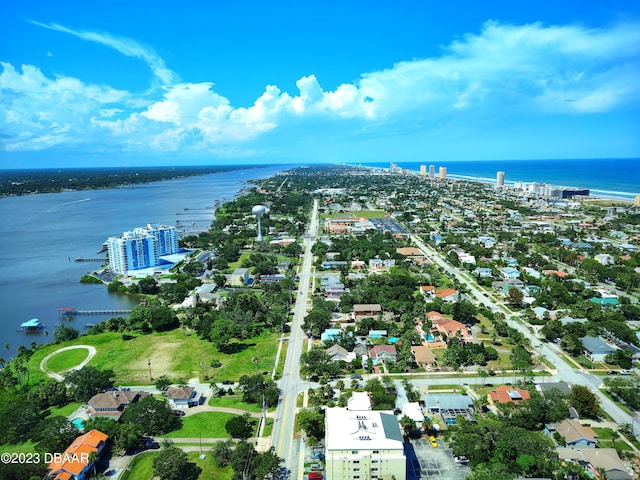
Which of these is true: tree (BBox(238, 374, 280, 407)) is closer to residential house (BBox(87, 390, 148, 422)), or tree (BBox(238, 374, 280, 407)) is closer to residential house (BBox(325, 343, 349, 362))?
residential house (BBox(325, 343, 349, 362))

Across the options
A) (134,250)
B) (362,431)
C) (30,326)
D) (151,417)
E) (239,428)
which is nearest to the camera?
(362,431)

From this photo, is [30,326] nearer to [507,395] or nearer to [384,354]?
[384,354]

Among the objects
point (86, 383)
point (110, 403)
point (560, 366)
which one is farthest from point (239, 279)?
point (560, 366)

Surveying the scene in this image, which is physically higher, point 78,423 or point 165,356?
point 78,423

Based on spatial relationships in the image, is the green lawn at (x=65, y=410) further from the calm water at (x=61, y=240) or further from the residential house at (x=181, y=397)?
the calm water at (x=61, y=240)

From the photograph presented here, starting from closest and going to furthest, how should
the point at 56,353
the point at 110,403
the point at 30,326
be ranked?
the point at 110,403 → the point at 56,353 → the point at 30,326

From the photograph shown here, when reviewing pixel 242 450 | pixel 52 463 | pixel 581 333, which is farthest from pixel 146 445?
pixel 581 333

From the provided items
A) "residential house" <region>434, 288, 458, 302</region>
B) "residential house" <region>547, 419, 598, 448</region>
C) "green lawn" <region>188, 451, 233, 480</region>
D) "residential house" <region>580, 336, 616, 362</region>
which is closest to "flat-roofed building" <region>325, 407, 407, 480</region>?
"green lawn" <region>188, 451, 233, 480</region>
